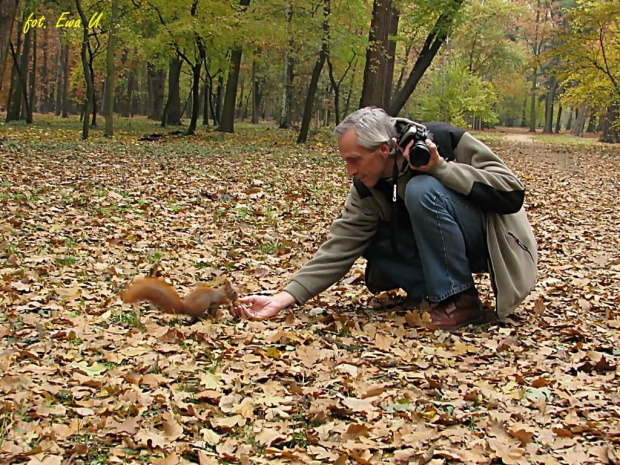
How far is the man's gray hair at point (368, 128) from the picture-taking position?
3.29 metres

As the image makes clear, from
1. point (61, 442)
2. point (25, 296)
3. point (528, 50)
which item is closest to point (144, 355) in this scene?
point (61, 442)

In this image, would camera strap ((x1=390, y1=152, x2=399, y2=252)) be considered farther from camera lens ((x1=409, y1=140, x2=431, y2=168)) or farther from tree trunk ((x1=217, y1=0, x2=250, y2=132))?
tree trunk ((x1=217, y1=0, x2=250, y2=132))

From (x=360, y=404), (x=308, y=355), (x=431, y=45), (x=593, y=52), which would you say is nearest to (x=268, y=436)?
(x=360, y=404)

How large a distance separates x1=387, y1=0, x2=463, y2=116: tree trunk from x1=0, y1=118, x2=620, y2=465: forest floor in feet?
36.8

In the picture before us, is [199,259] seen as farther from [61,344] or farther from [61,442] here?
[61,442]

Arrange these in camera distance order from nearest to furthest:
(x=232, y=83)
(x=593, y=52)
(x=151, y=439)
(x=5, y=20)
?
(x=151, y=439)
(x=5, y=20)
(x=232, y=83)
(x=593, y=52)

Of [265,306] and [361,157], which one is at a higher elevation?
[361,157]

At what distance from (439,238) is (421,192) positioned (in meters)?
0.26

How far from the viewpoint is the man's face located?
3.31 m

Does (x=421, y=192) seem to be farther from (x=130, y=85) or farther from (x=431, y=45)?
(x=130, y=85)

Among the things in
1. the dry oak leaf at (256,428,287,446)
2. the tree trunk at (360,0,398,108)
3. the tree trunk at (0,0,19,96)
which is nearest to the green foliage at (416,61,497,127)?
the tree trunk at (360,0,398,108)

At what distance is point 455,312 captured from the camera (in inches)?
140

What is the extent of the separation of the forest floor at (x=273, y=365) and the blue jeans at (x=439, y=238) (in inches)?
11.1

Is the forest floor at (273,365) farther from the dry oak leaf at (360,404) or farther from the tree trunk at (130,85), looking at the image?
the tree trunk at (130,85)
